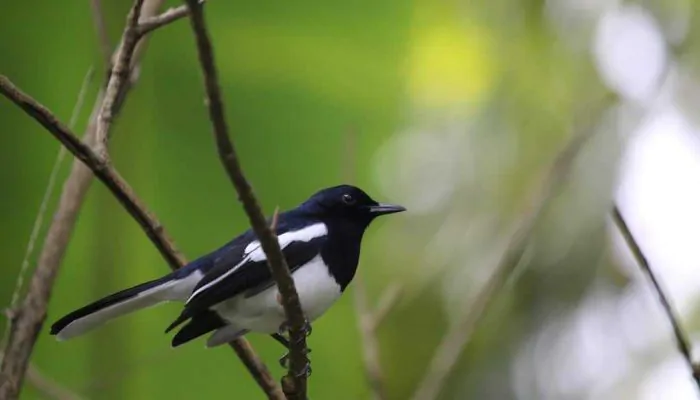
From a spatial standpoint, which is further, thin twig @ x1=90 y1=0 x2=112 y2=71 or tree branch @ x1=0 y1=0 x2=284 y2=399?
thin twig @ x1=90 y1=0 x2=112 y2=71

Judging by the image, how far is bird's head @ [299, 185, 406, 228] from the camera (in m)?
1.64

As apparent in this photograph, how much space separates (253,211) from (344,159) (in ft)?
3.09

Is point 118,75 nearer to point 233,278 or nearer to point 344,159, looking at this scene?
point 233,278

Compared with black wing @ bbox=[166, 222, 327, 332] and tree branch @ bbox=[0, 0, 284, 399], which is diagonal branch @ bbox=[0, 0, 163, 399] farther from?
black wing @ bbox=[166, 222, 327, 332]

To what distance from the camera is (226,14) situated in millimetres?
2164

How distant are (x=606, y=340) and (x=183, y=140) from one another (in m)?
1.19

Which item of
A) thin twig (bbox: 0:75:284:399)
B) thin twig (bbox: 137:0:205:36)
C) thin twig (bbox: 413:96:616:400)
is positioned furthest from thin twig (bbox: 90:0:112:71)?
thin twig (bbox: 413:96:616:400)

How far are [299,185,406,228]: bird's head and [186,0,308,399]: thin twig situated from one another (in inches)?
16.9

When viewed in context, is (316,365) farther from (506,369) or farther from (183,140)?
(506,369)

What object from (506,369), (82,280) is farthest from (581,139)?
(506,369)

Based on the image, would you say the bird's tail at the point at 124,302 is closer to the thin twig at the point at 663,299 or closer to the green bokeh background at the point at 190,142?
the green bokeh background at the point at 190,142

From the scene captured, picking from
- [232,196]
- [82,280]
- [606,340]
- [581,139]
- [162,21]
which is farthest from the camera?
[606,340]

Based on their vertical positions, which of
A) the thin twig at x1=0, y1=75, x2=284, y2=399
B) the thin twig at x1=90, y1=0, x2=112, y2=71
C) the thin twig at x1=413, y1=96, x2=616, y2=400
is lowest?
the thin twig at x1=413, y1=96, x2=616, y2=400

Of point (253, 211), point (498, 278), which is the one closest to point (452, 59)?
point (498, 278)
